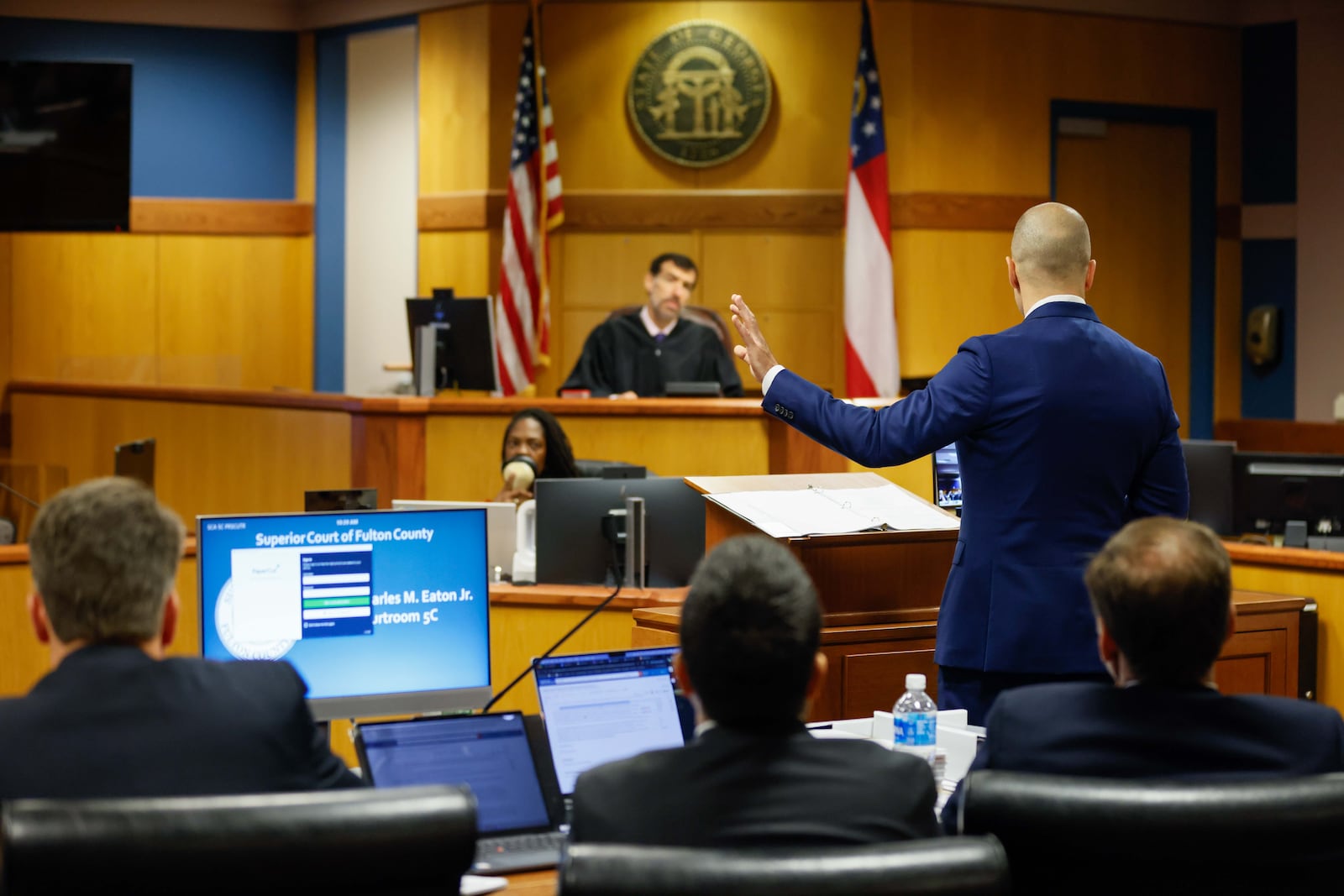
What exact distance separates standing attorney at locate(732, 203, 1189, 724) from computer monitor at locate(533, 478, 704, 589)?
1314mm

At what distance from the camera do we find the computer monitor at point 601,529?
160 inches

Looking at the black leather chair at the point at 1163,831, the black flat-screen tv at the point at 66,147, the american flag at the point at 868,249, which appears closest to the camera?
the black leather chair at the point at 1163,831

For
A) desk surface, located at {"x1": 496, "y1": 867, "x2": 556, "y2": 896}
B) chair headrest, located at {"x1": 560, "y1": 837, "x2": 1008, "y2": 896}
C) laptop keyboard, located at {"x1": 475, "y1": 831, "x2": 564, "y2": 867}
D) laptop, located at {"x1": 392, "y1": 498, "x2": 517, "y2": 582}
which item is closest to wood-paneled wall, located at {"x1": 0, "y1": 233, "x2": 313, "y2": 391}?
laptop, located at {"x1": 392, "y1": 498, "x2": 517, "y2": 582}

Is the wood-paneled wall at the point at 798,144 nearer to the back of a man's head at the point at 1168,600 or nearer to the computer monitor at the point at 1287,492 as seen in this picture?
the computer monitor at the point at 1287,492

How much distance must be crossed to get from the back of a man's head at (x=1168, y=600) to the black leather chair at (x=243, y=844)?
0.79 m

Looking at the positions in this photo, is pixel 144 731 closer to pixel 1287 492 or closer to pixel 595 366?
pixel 1287 492

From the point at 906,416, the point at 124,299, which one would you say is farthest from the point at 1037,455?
the point at 124,299

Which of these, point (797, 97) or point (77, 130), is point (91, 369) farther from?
point (797, 97)

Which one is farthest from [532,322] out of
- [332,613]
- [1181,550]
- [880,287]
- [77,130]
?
[1181,550]

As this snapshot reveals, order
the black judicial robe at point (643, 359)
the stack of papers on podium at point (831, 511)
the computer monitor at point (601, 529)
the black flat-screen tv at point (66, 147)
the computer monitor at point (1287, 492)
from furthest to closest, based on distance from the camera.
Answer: the black flat-screen tv at point (66, 147)
the black judicial robe at point (643, 359)
the computer monitor at point (1287, 492)
the computer monitor at point (601, 529)
the stack of papers on podium at point (831, 511)

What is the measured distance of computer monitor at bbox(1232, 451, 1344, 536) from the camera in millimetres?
5258

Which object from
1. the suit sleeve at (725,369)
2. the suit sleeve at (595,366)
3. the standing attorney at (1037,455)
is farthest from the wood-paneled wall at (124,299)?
the standing attorney at (1037,455)

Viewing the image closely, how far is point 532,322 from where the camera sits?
844cm

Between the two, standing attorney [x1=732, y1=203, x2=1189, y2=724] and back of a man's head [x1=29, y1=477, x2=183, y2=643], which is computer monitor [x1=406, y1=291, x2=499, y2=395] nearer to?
standing attorney [x1=732, y1=203, x2=1189, y2=724]
